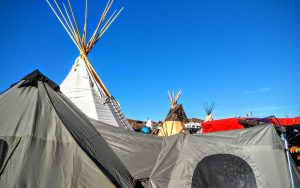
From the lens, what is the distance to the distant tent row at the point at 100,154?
3283mm

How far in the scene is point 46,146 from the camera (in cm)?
342

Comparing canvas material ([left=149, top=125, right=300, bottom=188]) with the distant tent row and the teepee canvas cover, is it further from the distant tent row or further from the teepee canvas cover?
the teepee canvas cover

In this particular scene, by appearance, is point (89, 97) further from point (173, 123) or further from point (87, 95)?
point (173, 123)

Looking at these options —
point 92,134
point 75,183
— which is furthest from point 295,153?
point 75,183

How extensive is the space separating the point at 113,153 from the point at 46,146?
1228 millimetres

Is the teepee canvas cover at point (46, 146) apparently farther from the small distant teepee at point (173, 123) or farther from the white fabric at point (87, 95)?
the small distant teepee at point (173, 123)

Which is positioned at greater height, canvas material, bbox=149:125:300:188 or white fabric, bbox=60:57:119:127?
white fabric, bbox=60:57:119:127

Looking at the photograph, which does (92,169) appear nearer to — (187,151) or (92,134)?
(92,134)

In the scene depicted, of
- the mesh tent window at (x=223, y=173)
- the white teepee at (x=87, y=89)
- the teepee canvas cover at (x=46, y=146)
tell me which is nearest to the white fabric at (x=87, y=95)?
the white teepee at (x=87, y=89)

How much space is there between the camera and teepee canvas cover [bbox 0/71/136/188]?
319 cm

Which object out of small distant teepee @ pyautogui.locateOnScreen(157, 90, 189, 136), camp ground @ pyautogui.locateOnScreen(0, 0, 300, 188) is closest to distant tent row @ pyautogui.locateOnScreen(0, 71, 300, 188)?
camp ground @ pyautogui.locateOnScreen(0, 0, 300, 188)

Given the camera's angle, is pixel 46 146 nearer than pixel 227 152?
Yes

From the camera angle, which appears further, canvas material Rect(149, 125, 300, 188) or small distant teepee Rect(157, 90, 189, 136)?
small distant teepee Rect(157, 90, 189, 136)

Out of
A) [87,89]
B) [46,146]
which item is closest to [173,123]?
[87,89]
